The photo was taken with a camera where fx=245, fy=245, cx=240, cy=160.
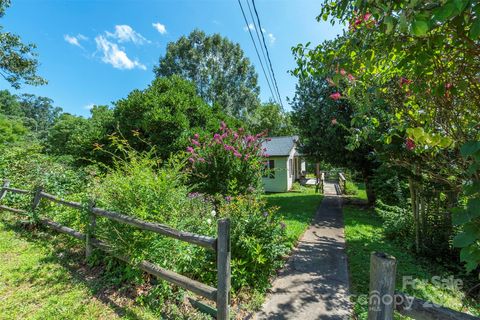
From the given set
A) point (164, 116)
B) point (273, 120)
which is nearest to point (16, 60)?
point (164, 116)

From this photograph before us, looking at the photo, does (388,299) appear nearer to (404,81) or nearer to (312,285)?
(404,81)

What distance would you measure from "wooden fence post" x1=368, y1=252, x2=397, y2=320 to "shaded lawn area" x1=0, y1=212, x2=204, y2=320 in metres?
2.29

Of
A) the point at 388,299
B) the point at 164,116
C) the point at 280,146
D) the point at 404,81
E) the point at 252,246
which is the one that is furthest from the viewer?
the point at 280,146

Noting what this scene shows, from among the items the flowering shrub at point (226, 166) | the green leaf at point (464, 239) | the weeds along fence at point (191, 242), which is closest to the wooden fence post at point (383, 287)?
the green leaf at point (464, 239)

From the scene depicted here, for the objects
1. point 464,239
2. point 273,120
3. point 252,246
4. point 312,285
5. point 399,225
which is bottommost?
point 312,285

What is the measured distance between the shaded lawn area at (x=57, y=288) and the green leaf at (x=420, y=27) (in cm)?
339

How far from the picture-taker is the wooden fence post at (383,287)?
1404mm

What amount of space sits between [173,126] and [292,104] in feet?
22.4

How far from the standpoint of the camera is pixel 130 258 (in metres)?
3.39

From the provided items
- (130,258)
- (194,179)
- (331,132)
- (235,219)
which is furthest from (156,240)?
(331,132)

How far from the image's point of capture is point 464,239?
3.39ft

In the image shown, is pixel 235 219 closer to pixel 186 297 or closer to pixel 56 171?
pixel 186 297

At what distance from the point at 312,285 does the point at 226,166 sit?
11.0 ft

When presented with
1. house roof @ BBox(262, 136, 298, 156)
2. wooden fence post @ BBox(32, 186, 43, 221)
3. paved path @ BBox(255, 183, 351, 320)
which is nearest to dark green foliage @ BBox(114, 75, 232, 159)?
wooden fence post @ BBox(32, 186, 43, 221)
